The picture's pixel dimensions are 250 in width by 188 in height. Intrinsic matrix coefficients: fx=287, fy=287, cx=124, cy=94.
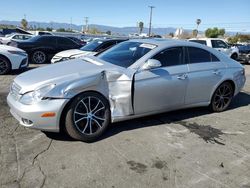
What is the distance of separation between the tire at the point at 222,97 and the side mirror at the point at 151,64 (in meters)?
1.87

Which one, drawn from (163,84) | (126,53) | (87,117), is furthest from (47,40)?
(87,117)

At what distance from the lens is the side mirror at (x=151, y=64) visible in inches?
182

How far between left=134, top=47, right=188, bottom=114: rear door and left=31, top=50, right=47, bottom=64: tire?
972cm

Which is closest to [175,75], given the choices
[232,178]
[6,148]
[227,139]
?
Answer: [227,139]

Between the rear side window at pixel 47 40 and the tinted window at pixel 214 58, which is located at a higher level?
the tinted window at pixel 214 58

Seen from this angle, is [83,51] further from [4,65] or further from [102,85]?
[102,85]

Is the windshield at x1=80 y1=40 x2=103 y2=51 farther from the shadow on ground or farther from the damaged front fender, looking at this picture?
the damaged front fender

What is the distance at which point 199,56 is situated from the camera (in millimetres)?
5609

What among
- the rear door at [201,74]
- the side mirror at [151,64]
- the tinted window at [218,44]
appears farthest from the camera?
the tinted window at [218,44]

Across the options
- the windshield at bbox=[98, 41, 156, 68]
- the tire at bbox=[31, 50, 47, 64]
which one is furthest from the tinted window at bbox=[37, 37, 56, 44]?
the windshield at bbox=[98, 41, 156, 68]

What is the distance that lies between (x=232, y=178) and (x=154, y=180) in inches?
39.0

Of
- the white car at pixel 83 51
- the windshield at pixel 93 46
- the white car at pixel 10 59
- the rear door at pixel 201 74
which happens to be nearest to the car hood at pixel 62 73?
the rear door at pixel 201 74

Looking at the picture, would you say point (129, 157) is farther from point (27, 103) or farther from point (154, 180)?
point (27, 103)

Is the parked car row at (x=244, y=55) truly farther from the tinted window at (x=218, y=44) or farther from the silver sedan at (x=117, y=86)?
the silver sedan at (x=117, y=86)
